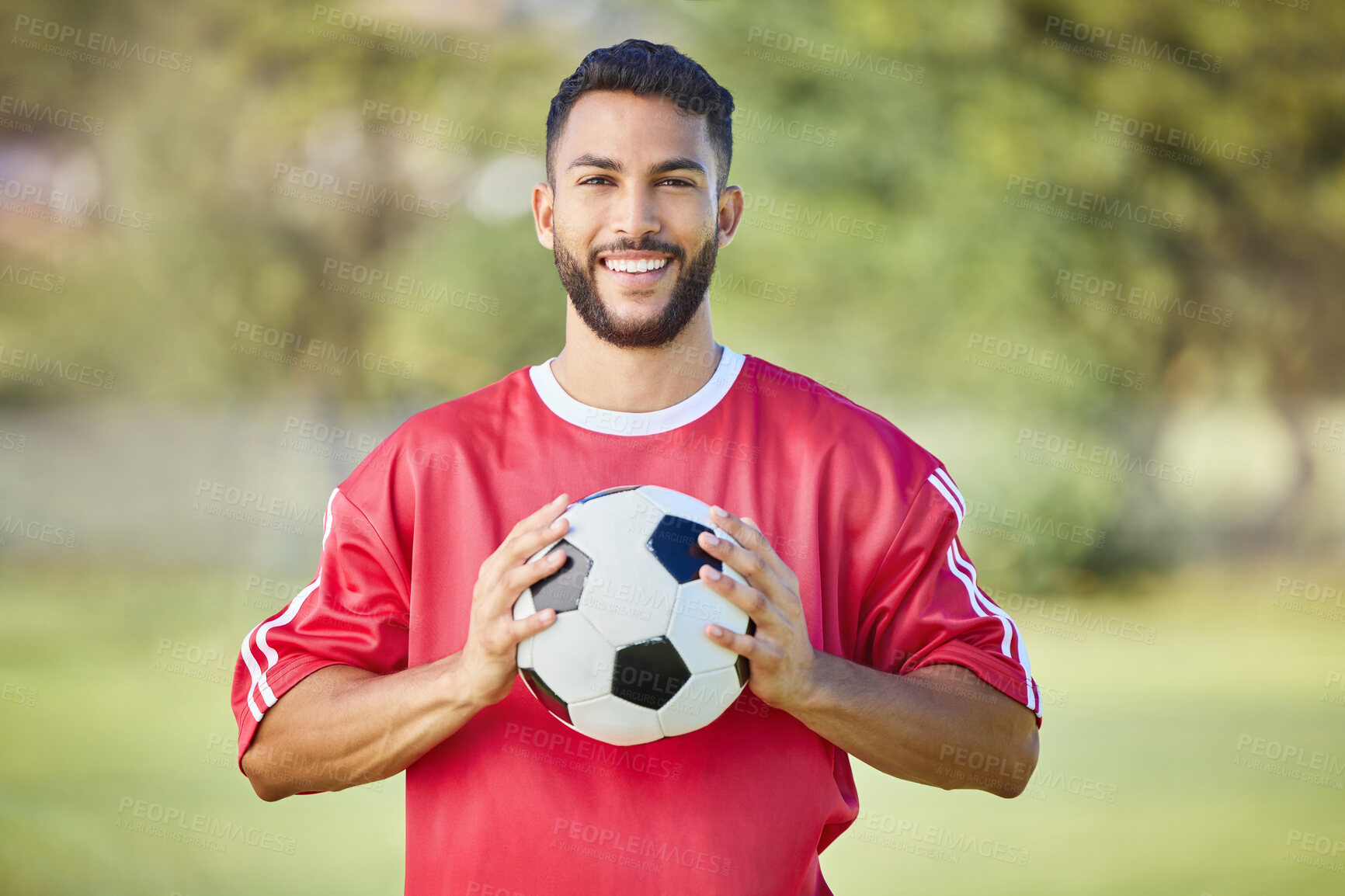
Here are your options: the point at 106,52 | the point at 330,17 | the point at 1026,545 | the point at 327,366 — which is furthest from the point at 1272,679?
the point at 106,52

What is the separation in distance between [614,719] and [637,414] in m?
0.58

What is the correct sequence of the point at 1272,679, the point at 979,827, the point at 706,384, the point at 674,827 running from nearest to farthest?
the point at 674,827
the point at 706,384
the point at 979,827
the point at 1272,679

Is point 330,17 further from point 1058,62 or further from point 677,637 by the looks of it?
point 677,637

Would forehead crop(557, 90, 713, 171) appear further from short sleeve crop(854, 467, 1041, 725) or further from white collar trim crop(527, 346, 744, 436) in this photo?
short sleeve crop(854, 467, 1041, 725)

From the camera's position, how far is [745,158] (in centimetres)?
905

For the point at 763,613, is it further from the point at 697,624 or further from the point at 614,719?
the point at 614,719

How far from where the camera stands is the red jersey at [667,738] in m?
1.79

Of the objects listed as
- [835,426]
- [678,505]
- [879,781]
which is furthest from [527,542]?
[879,781]

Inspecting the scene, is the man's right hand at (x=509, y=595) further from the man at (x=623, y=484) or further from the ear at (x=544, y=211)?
the ear at (x=544, y=211)

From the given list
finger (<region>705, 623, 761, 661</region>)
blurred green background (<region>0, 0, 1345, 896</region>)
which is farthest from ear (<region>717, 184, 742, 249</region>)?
blurred green background (<region>0, 0, 1345, 896</region>)

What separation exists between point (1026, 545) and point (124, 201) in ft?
24.2

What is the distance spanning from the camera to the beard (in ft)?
6.45

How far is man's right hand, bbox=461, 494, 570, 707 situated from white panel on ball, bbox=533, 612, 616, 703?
0.08 ft

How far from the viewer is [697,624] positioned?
1.60 metres
